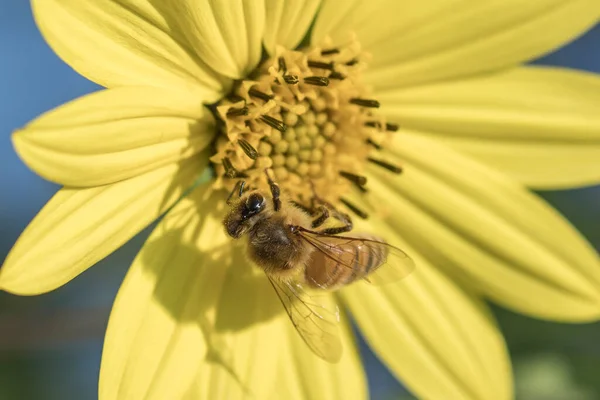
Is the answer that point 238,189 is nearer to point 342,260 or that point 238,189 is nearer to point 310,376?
point 342,260

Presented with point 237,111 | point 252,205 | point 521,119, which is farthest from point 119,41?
point 521,119

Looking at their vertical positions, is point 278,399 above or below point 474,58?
below

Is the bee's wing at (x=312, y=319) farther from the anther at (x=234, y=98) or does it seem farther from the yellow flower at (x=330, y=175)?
the anther at (x=234, y=98)

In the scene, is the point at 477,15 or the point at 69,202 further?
the point at 477,15

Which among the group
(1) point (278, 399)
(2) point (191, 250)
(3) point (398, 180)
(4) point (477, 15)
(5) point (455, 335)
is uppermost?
(4) point (477, 15)

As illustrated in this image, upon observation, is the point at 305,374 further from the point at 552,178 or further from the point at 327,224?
the point at 552,178

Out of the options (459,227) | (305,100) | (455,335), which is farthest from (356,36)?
(455,335)
